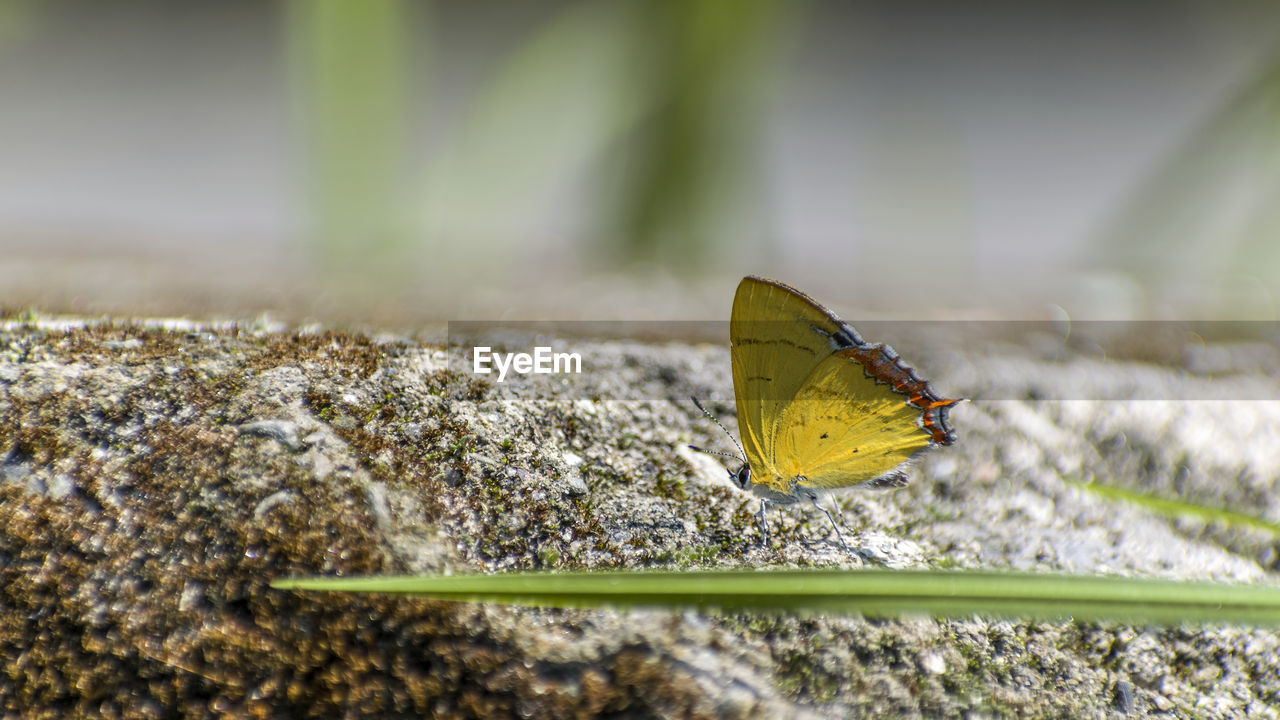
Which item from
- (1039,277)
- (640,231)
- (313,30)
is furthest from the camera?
(1039,277)

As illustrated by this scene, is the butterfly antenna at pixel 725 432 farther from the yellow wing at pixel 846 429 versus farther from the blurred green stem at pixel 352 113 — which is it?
the blurred green stem at pixel 352 113

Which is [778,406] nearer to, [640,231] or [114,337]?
[114,337]

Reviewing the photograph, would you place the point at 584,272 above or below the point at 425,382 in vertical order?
above

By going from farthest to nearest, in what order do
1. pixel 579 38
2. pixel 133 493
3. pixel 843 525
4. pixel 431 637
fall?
1. pixel 579 38
2. pixel 843 525
3. pixel 133 493
4. pixel 431 637

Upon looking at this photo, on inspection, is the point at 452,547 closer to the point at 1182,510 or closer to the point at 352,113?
the point at 1182,510

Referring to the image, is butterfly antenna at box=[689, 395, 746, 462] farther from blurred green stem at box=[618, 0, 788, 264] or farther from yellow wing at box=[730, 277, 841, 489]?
blurred green stem at box=[618, 0, 788, 264]

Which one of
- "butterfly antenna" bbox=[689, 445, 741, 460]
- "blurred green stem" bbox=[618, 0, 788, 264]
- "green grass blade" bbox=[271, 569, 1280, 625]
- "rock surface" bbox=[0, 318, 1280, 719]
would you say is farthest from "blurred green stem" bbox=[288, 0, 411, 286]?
"green grass blade" bbox=[271, 569, 1280, 625]

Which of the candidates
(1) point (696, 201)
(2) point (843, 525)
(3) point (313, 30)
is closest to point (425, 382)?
(2) point (843, 525)
